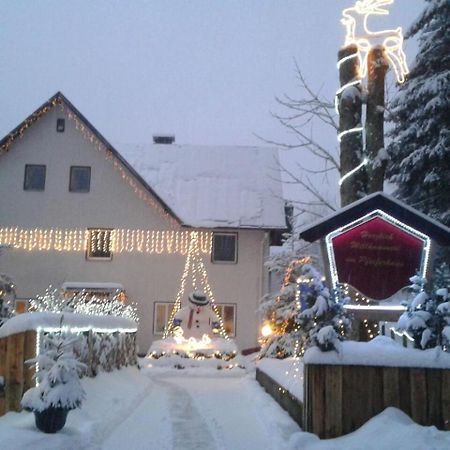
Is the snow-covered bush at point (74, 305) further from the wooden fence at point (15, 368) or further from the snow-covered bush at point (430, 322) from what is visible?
the snow-covered bush at point (430, 322)

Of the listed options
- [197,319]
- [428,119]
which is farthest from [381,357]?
[197,319]

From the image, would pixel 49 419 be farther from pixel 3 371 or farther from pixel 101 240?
pixel 101 240

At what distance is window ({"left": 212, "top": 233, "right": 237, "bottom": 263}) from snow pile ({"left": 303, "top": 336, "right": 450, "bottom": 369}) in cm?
1956

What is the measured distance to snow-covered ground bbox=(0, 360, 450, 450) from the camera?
7809 millimetres

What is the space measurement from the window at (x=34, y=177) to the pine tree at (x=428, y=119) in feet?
46.8

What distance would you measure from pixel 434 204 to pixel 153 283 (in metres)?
11.9

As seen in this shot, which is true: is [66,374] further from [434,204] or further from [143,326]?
[143,326]

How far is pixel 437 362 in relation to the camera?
28.3ft

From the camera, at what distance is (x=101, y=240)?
27969 millimetres

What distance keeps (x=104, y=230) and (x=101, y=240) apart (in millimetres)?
425

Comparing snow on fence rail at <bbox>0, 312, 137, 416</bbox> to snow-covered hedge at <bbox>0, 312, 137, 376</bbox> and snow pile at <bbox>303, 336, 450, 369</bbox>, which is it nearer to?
snow-covered hedge at <bbox>0, 312, 137, 376</bbox>

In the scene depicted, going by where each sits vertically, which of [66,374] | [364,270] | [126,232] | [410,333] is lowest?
[66,374]

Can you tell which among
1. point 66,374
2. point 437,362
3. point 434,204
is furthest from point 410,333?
point 434,204

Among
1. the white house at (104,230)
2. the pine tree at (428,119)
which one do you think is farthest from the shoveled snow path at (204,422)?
the white house at (104,230)
